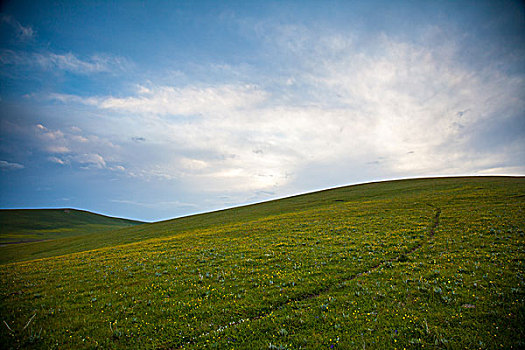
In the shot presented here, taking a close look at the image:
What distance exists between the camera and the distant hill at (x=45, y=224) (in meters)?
95.6

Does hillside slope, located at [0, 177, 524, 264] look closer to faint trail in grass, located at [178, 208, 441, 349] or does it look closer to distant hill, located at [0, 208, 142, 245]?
faint trail in grass, located at [178, 208, 441, 349]

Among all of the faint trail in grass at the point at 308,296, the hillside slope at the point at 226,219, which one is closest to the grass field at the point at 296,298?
the faint trail in grass at the point at 308,296

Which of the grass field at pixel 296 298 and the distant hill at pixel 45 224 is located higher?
the distant hill at pixel 45 224

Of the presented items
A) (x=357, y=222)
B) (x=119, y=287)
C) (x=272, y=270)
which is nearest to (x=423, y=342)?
(x=272, y=270)

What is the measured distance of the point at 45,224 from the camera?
121 meters

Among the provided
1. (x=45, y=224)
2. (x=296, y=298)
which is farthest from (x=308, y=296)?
(x=45, y=224)

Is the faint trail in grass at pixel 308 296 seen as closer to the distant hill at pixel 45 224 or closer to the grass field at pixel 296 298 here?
the grass field at pixel 296 298

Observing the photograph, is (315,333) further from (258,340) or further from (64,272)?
(64,272)

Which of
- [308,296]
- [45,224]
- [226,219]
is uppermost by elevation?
[45,224]

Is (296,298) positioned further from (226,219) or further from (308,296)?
(226,219)

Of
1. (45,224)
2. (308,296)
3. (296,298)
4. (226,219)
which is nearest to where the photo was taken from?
(296,298)

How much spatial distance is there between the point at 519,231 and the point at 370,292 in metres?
19.0

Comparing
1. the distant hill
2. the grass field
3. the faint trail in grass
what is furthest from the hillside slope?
the distant hill

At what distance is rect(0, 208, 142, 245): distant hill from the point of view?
9557cm
